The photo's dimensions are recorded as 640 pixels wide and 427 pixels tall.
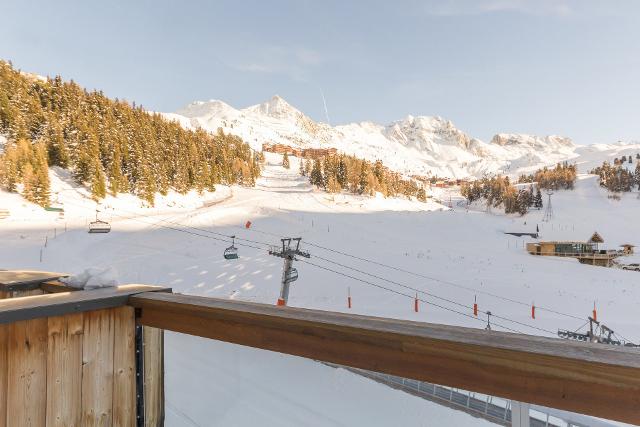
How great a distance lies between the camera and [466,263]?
86.0 feet

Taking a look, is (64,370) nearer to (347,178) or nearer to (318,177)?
(318,177)

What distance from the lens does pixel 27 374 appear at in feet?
5.42

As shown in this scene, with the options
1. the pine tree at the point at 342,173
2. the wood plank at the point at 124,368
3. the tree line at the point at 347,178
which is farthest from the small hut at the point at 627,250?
the wood plank at the point at 124,368

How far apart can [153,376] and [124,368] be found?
0.64ft

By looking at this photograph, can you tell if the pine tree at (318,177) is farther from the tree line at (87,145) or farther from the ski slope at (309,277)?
the ski slope at (309,277)

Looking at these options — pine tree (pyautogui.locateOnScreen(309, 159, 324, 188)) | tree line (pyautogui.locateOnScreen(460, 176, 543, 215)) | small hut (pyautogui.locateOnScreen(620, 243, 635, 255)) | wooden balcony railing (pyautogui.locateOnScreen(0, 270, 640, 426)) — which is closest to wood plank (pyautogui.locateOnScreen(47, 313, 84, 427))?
wooden balcony railing (pyautogui.locateOnScreen(0, 270, 640, 426))

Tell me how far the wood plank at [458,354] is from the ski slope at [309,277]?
1117 mm

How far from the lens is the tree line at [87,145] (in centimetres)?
3397

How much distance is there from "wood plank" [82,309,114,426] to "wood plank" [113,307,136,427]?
0.02m

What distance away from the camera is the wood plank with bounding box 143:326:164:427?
6.64 feet

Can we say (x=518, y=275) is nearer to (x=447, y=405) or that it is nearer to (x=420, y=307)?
(x=420, y=307)

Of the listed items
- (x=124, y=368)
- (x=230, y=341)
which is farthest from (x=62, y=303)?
(x=230, y=341)

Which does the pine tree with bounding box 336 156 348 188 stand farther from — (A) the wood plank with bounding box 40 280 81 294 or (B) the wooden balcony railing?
(B) the wooden balcony railing

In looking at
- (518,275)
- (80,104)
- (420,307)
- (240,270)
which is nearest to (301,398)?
(420,307)
